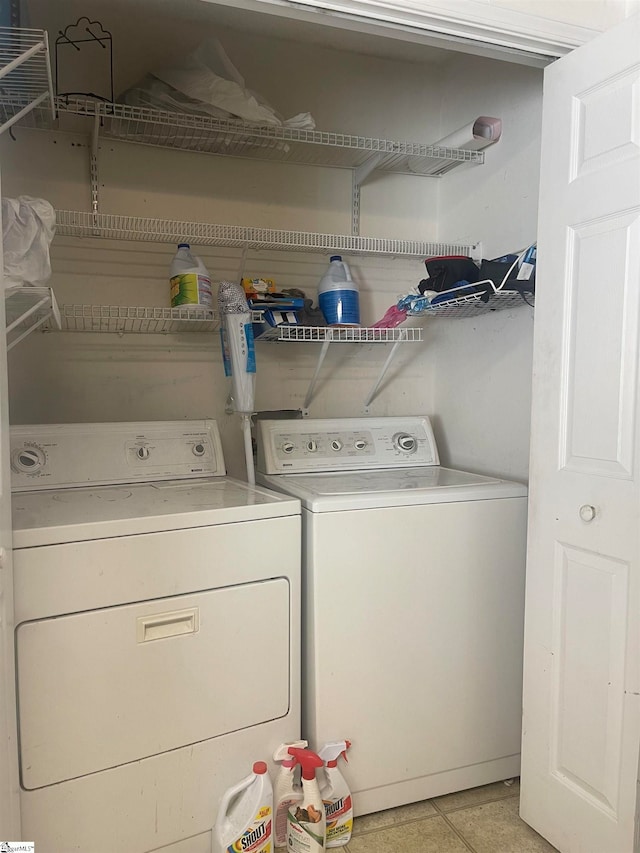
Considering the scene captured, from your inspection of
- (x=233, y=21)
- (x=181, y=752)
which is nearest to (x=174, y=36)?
(x=233, y=21)

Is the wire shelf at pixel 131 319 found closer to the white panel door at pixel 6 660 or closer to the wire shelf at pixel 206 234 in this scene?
the wire shelf at pixel 206 234

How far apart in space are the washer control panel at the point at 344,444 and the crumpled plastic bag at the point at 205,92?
→ 101cm

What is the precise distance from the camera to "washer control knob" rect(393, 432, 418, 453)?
95.7 inches

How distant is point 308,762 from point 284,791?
101 mm

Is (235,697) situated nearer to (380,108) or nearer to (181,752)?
(181,752)

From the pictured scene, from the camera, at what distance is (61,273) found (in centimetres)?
215

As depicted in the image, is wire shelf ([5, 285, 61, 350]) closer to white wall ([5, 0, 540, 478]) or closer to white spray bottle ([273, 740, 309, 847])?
white wall ([5, 0, 540, 478])

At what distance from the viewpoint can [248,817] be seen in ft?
5.17

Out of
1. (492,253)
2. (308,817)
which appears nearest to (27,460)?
(308,817)

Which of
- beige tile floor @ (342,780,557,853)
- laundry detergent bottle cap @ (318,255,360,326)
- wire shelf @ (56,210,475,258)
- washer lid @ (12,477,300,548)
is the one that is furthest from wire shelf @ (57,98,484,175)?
beige tile floor @ (342,780,557,853)

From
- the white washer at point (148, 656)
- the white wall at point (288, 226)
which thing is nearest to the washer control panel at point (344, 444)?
the white wall at point (288, 226)

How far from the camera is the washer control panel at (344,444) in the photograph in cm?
224

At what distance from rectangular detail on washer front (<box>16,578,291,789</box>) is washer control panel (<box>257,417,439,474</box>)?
2.03 feet

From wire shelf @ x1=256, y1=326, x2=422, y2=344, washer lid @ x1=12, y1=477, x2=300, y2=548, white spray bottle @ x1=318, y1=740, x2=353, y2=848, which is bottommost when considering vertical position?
white spray bottle @ x1=318, y1=740, x2=353, y2=848
